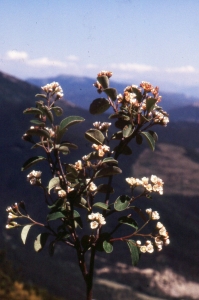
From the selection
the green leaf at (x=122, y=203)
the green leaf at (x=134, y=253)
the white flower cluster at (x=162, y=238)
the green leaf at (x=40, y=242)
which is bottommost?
the green leaf at (x=40, y=242)

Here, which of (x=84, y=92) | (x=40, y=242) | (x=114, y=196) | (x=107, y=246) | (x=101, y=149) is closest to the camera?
(x=101, y=149)

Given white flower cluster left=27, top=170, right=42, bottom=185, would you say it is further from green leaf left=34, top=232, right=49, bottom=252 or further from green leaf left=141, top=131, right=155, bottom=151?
green leaf left=141, top=131, right=155, bottom=151

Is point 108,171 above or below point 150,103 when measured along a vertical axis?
below

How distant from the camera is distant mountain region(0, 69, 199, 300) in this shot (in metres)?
6.88

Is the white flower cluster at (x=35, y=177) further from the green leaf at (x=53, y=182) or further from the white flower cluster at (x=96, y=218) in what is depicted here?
the white flower cluster at (x=96, y=218)

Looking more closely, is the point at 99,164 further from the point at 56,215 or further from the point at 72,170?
the point at 56,215

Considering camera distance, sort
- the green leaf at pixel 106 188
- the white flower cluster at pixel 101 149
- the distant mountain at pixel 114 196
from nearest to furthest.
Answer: the white flower cluster at pixel 101 149 → the green leaf at pixel 106 188 → the distant mountain at pixel 114 196

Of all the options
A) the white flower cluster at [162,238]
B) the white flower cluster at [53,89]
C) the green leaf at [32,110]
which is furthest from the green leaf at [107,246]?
the white flower cluster at [53,89]

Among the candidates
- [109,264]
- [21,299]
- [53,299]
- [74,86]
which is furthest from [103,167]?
[74,86]

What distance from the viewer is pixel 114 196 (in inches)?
382

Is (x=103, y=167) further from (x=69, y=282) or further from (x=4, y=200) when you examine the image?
(x=4, y=200)

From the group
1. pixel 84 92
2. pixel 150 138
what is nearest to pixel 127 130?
pixel 150 138

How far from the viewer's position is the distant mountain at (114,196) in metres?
6.88

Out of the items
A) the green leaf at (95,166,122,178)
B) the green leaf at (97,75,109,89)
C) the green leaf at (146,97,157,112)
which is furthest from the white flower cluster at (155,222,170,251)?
the green leaf at (97,75,109,89)
